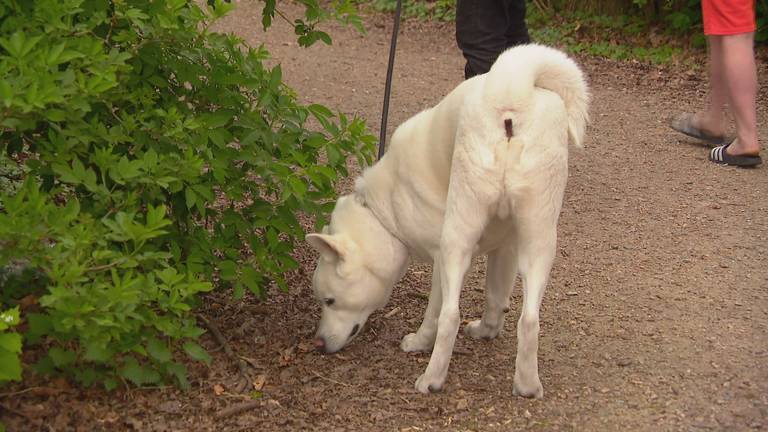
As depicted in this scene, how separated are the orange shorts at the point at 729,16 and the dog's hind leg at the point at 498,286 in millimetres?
3065

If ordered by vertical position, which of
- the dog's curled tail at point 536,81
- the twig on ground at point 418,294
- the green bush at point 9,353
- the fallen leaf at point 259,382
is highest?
the dog's curled tail at point 536,81

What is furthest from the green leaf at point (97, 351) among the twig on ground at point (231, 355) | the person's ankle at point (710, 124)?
the person's ankle at point (710, 124)

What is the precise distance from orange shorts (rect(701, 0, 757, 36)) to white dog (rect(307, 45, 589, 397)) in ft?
10.2

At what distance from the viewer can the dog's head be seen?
432cm

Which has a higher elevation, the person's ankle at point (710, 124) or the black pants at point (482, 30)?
the black pants at point (482, 30)

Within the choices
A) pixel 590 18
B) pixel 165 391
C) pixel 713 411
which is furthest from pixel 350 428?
pixel 590 18

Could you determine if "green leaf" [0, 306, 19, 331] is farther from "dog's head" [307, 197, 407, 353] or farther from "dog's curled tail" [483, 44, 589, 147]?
"dog's curled tail" [483, 44, 589, 147]

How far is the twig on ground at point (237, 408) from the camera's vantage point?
12.4 ft

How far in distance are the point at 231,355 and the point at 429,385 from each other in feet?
2.77

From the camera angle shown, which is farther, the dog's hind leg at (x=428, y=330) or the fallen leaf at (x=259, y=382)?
the dog's hind leg at (x=428, y=330)

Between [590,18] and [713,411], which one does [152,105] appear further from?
[590,18]

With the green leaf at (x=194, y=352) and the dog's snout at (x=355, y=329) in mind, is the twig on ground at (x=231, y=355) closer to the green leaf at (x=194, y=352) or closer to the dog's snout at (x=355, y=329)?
the green leaf at (x=194, y=352)

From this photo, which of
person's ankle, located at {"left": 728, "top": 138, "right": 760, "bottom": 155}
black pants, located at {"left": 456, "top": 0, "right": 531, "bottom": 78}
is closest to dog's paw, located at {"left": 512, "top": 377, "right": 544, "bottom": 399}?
black pants, located at {"left": 456, "top": 0, "right": 531, "bottom": 78}

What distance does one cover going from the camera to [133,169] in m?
3.53
